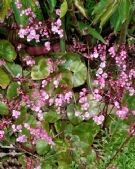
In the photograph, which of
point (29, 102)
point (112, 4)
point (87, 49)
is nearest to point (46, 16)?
point (87, 49)

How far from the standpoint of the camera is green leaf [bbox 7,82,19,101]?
2.04 meters

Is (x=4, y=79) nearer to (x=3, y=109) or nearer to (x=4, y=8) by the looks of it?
(x=3, y=109)

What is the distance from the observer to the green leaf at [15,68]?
2070 mm

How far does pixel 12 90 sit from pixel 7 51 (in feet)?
0.61

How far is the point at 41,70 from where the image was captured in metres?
2.01

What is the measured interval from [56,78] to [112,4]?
1.82 feet

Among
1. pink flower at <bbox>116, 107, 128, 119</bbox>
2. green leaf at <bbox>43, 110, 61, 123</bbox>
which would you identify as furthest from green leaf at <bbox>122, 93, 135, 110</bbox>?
green leaf at <bbox>43, 110, 61, 123</bbox>

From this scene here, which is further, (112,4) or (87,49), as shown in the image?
(87,49)

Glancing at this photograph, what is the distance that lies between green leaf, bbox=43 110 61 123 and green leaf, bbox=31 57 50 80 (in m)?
0.17

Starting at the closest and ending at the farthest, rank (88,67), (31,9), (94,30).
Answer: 1. (31,9)
2. (94,30)
3. (88,67)

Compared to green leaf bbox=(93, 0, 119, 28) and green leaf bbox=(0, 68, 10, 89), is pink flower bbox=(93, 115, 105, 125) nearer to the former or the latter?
green leaf bbox=(0, 68, 10, 89)

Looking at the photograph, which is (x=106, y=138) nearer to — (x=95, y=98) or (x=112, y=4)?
(x=95, y=98)

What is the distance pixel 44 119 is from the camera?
2.04 meters

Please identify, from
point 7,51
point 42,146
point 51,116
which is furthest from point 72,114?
point 7,51
